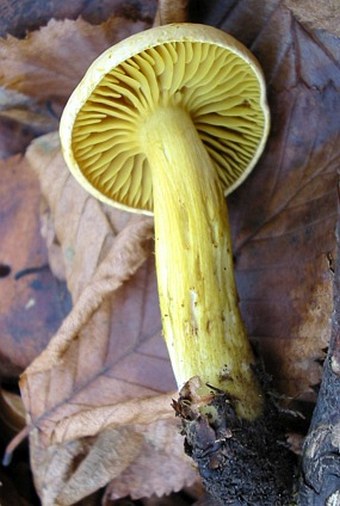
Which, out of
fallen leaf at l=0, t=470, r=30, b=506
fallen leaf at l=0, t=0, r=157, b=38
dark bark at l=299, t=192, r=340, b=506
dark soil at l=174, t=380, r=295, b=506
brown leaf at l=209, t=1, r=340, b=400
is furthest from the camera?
fallen leaf at l=0, t=470, r=30, b=506

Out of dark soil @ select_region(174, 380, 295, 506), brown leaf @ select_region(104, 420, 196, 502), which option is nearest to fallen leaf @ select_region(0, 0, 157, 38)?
dark soil @ select_region(174, 380, 295, 506)

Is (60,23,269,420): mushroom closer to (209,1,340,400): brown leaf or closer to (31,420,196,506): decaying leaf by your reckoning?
(209,1,340,400): brown leaf

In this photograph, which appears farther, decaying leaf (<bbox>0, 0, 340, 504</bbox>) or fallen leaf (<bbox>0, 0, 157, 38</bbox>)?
fallen leaf (<bbox>0, 0, 157, 38</bbox>)

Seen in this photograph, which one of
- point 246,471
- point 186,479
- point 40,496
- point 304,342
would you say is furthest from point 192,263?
point 40,496

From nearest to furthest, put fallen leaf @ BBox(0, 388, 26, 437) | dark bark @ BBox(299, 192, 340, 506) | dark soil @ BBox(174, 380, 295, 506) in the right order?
1. dark bark @ BBox(299, 192, 340, 506)
2. dark soil @ BBox(174, 380, 295, 506)
3. fallen leaf @ BBox(0, 388, 26, 437)

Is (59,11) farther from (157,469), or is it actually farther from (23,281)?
(157,469)

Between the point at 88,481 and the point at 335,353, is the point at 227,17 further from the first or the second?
the point at 88,481
